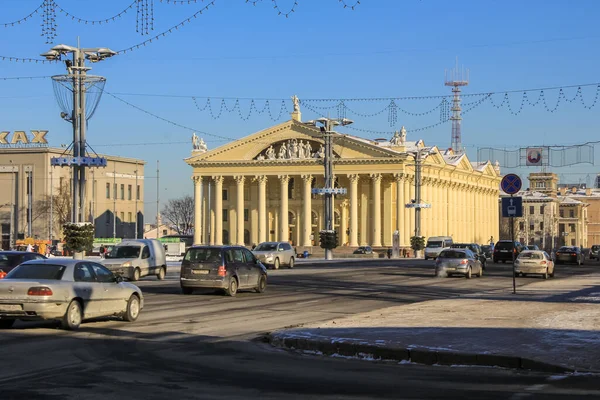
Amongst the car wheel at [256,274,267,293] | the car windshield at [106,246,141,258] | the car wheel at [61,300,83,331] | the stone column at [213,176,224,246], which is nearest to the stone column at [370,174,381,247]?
the stone column at [213,176,224,246]

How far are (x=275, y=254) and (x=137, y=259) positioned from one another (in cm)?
1561

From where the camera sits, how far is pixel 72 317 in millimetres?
19062

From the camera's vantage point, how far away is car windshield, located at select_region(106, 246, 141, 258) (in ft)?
144

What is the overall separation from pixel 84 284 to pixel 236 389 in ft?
28.8

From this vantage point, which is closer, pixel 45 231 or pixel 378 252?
pixel 378 252

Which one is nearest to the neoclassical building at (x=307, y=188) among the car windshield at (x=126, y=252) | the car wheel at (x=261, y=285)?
the car windshield at (x=126, y=252)

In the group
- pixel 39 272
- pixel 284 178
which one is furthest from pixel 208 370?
pixel 284 178

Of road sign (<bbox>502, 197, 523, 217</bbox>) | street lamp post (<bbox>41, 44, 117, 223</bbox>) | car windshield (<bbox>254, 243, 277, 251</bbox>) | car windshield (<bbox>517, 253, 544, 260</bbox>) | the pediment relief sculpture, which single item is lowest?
car windshield (<bbox>517, 253, 544, 260</bbox>)

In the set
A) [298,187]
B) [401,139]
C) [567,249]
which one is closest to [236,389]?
[567,249]

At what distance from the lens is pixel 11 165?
130 m

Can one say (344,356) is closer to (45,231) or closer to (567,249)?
(567,249)

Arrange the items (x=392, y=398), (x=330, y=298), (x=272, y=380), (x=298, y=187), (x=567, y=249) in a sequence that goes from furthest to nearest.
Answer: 1. (x=298, y=187)
2. (x=567, y=249)
3. (x=330, y=298)
4. (x=272, y=380)
5. (x=392, y=398)

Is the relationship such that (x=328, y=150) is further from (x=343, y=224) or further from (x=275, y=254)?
(x=343, y=224)

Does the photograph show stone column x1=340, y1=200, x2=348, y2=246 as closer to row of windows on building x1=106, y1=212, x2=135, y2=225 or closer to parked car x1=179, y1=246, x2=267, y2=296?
row of windows on building x1=106, y1=212, x2=135, y2=225
